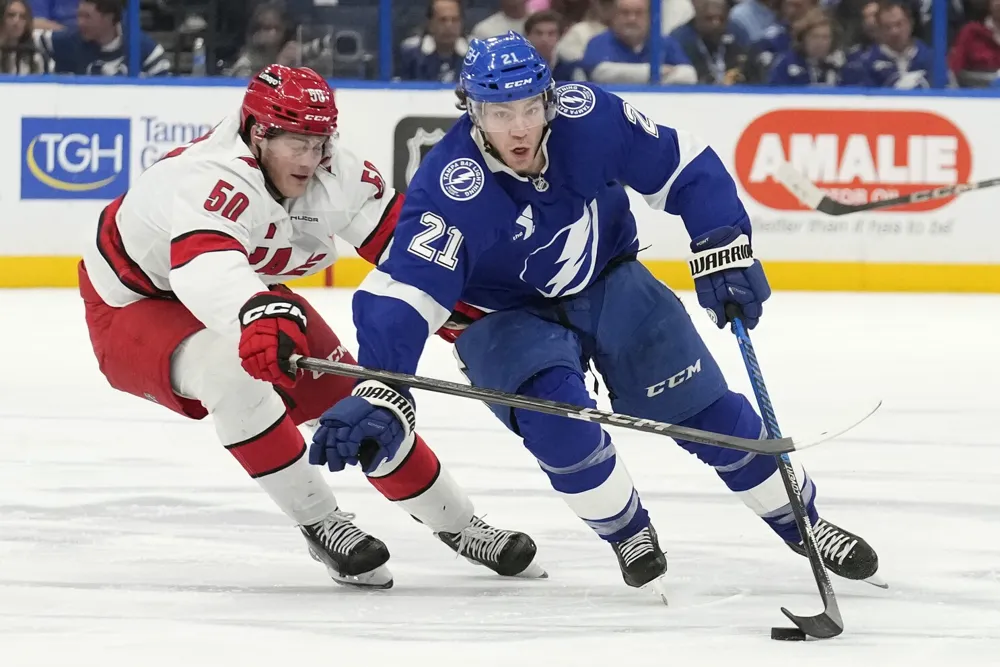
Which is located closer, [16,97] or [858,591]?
[858,591]

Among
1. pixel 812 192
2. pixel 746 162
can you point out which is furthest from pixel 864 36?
pixel 812 192

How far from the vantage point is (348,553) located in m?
2.91

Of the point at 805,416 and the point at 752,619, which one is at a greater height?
the point at 752,619

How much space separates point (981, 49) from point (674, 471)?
182 inches

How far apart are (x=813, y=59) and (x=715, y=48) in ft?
1.53

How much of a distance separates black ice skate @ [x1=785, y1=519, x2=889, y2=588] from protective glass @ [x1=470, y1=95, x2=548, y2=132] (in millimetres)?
881

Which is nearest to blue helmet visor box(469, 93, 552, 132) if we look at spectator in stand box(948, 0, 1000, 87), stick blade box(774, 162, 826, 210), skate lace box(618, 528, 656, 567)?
stick blade box(774, 162, 826, 210)

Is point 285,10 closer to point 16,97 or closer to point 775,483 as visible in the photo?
point 16,97

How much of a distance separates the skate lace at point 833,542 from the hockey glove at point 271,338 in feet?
3.17

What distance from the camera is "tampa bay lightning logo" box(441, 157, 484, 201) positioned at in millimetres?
2717

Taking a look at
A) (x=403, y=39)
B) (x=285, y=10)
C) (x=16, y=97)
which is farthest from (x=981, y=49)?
(x=16, y=97)

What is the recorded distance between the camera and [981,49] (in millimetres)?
7824

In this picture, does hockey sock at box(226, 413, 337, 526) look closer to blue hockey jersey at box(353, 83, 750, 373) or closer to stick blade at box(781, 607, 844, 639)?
blue hockey jersey at box(353, 83, 750, 373)

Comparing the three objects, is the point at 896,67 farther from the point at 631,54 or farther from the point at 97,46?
the point at 97,46
